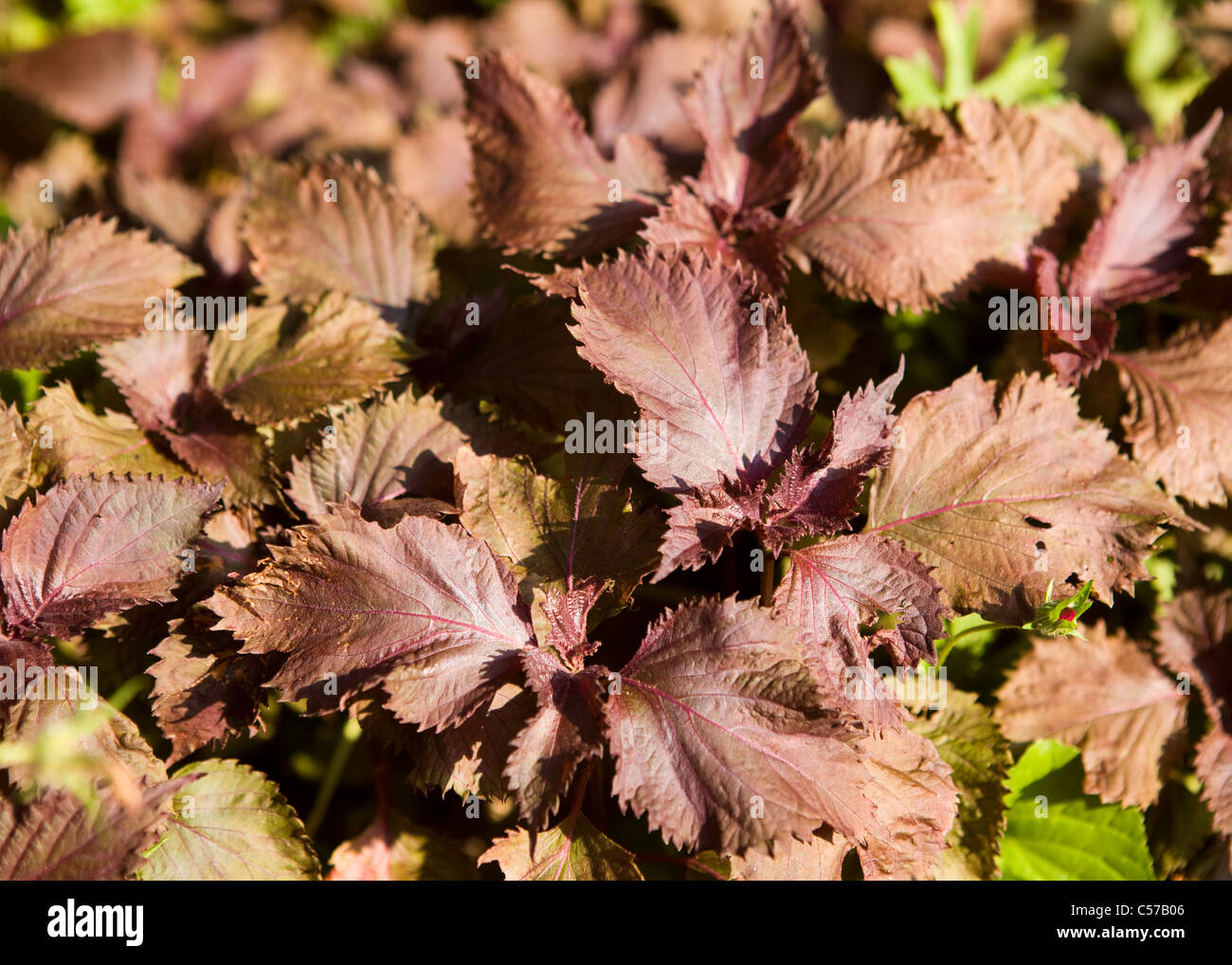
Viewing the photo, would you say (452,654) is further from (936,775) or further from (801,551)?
(936,775)

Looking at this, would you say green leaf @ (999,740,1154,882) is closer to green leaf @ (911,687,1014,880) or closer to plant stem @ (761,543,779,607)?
green leaf @ (911,687,1014,880)

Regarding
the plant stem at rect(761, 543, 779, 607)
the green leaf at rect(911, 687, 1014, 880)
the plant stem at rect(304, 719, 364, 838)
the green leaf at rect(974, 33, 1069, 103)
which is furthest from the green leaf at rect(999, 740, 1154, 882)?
the green leaf at rect(974, 33, 1069, 103)

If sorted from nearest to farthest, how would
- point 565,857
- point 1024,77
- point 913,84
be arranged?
point 565,857, point 913,84, point 1024,77

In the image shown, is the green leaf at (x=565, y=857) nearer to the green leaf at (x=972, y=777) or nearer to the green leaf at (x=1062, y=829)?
the green leaf at (x=972, y=777)

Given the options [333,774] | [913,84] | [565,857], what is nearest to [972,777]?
[565,857]

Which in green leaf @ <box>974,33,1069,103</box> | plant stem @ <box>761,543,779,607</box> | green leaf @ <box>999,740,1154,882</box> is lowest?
green leaf @ <box>999,740,1154,882</box>

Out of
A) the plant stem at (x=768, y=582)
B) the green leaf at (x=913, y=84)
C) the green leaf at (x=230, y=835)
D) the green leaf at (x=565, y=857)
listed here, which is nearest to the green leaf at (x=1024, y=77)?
the green leaf at (x=913, y=84)

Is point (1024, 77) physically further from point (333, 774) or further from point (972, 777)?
point (333, 774)
